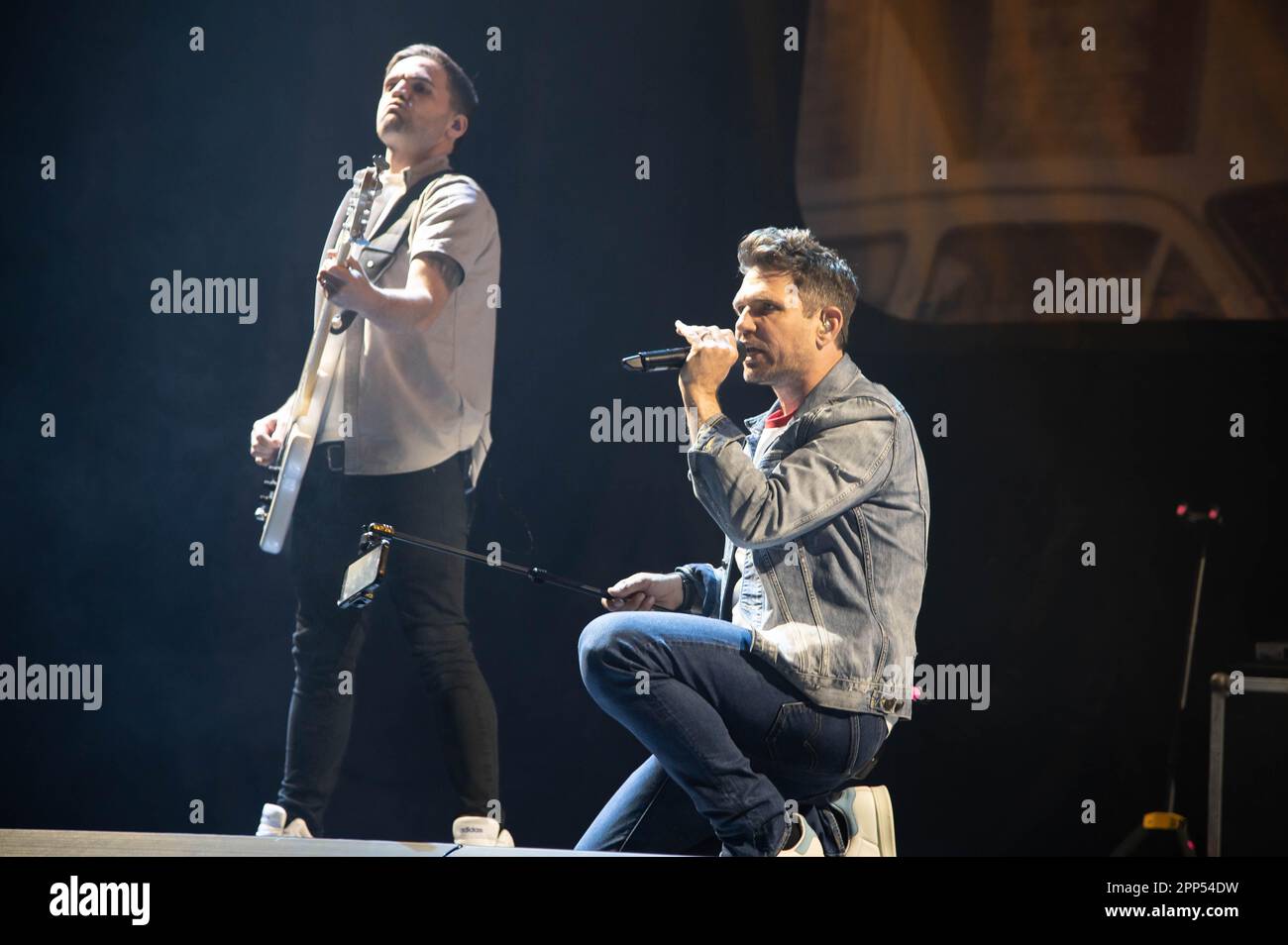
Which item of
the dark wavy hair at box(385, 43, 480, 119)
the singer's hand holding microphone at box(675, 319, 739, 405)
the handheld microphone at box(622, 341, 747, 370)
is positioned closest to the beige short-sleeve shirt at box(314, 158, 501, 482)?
the dark wavy hair at box(385, 43, 480, 119)

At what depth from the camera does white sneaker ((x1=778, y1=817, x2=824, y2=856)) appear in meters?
2.10

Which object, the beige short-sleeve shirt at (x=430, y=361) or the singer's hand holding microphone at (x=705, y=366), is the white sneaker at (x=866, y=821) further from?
the beige short-sleeve shirt at (x=430, y=361)

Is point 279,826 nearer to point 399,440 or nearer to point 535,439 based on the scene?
point 399,440

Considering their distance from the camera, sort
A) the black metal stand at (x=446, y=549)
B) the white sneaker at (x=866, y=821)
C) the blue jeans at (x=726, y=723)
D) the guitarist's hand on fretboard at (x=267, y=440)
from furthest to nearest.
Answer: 1. the guitarist's hand on fretboard at (x=267, y=440)
2. the black metal stand at (x=446, y=549)
3. the white sneaker at (x=866, y=821)
4. the blue jeans at (x=726, y=723)

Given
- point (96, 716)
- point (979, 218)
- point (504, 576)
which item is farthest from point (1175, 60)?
point (96, 716)

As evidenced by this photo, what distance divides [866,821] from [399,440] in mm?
1292

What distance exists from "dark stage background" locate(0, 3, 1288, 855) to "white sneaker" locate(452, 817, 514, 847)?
0.23ft

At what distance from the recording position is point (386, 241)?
2.81 metres

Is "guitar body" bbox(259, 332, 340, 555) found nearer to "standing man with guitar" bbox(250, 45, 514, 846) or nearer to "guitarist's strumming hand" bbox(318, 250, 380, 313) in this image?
"standing man with guitar" bbox(250, 45, 514, 846)

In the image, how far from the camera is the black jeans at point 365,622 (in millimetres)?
2752

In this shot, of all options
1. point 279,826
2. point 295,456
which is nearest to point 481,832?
point 279,826

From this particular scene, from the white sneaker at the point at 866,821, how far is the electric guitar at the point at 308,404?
1397mm

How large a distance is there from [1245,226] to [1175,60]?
41 centimetres

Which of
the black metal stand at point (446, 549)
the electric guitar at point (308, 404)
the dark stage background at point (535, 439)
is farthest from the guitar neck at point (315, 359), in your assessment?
the black metal stand at point (446, 549)
